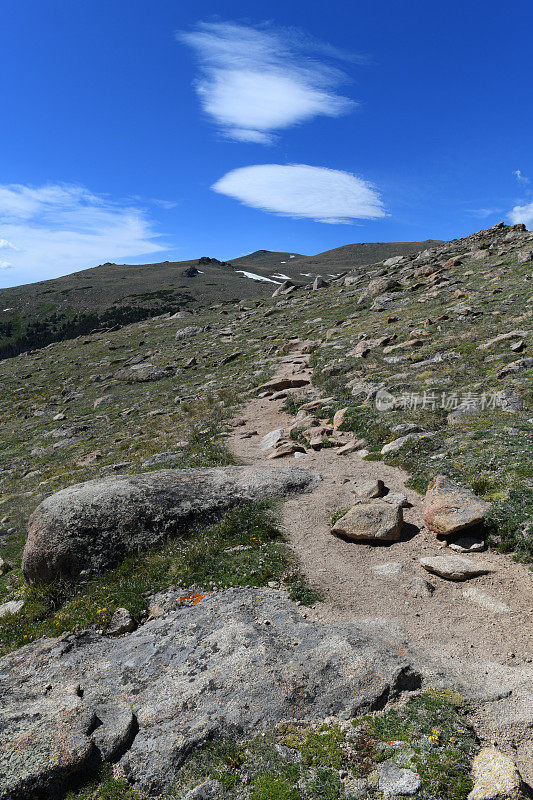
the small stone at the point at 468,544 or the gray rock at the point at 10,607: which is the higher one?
the small stone at the point at 468,544

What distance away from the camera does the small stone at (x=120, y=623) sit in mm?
8602

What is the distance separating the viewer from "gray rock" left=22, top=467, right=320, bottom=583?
34.2ft

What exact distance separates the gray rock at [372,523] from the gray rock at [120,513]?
2356mm

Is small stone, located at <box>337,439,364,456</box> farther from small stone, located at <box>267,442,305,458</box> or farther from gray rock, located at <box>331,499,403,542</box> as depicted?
gray rock, located at <box>331,499,403,542</box>

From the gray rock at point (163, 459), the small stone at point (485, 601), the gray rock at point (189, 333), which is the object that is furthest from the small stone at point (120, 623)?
the gray rock at point (189, 333)

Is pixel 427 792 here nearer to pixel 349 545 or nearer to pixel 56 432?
pixel 349 545

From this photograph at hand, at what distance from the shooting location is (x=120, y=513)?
433 inches

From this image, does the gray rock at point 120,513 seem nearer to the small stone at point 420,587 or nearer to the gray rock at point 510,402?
the small stone at point 420,587

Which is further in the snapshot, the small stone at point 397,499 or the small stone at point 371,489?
the small stone at point 371,489

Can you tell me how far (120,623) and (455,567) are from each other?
7.04 m

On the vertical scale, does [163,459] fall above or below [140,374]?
below

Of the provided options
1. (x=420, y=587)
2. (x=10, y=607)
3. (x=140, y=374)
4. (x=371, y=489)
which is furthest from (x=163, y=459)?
(x=140, y=374)

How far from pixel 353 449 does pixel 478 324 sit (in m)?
12.8

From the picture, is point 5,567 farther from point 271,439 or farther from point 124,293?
point 124,293
